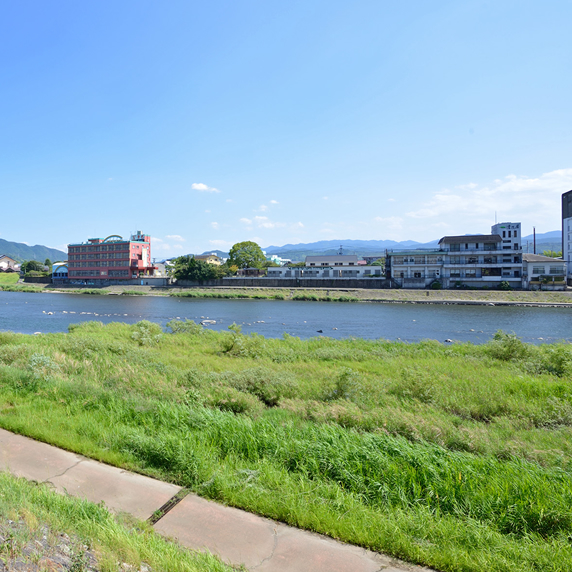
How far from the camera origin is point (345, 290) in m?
74.2

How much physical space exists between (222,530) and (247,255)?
318 feet

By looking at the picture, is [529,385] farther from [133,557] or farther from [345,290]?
[345,290]

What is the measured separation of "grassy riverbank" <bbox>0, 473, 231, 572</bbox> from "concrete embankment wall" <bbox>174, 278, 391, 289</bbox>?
7557 cm

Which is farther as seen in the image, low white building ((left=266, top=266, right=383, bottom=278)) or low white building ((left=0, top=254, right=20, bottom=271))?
low white building ((left=0, top=254, right=20, bottom=271))

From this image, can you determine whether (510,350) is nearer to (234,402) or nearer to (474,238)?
(234,402)

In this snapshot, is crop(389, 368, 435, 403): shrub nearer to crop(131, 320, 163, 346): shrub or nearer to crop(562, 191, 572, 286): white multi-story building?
crop(131, 320, 163, 346): shrub

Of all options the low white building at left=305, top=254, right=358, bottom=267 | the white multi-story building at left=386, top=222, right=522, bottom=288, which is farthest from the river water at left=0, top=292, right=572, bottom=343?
the low white building at left=305, top=254, right=358, bottom=267

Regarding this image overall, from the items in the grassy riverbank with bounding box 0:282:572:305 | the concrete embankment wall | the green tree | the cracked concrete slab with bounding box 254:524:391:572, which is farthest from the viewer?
the green tree

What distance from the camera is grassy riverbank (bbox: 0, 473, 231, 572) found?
337 centimetres

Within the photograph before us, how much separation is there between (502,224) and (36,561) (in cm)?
8849

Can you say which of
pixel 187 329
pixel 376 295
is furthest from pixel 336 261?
pixel 187 329

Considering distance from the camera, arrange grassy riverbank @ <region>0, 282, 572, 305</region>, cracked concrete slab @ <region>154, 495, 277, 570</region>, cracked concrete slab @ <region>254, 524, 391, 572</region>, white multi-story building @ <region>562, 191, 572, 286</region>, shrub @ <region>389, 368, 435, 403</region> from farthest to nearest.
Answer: white multi-story building @ <region>562, 191, 572, 286</region>, grassy riverbank @ <region>0, 282, 572, 305</region>, shrub @ <region>389, 368, 435, 403</region>, cracked concrete slab @ <region>154, 495, 277, 570</region>, cracked concrete slab @ <region>254, 524, 391, 572</region>

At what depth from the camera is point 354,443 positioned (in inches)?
253

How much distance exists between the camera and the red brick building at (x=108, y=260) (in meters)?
102
